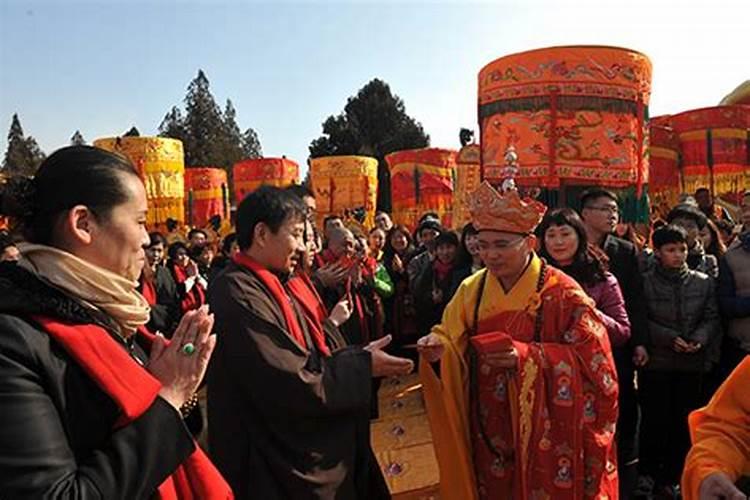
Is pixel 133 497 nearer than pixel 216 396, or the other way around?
pixel 133 497

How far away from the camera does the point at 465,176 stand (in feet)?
30.8

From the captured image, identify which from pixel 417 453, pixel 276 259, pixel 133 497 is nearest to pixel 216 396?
pixel 276 259

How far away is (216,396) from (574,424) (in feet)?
4.98

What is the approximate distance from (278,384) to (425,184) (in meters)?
11.0

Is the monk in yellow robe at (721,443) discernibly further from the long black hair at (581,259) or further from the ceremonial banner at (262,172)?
the ceremonial banner at (262,172)

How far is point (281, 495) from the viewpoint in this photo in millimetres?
2090

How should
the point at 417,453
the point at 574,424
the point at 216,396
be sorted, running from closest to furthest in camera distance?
1. the point at 216,396
2. the point at 574,424
3. the point at 417,453

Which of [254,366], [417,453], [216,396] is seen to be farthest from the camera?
[417,453]

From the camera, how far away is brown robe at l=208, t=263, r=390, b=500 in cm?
204

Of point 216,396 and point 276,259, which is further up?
point 276,259

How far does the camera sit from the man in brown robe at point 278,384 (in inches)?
80.7

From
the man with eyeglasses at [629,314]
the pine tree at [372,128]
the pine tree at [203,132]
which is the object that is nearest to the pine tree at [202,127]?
the pine tree at [203,132]

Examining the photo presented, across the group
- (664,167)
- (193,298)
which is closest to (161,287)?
(193,298)

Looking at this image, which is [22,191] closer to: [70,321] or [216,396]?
[70,321]
